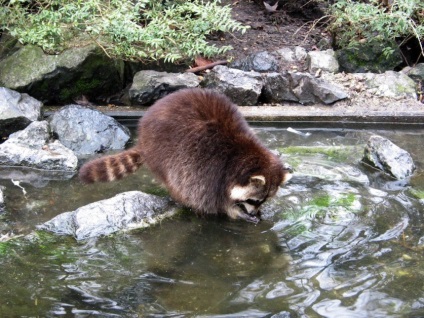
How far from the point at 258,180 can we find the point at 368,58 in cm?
424

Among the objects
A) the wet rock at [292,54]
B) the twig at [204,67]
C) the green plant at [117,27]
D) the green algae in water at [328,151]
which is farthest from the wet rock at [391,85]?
the twig at [204,67]

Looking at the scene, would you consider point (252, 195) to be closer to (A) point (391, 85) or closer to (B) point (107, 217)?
(B) point (107, 217)

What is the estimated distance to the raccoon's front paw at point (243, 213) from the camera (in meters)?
4.64

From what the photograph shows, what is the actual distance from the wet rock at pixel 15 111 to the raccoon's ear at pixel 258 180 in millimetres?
2902

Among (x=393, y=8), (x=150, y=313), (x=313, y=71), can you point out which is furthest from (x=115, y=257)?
(x=393, y=8)

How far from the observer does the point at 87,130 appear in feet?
20.5

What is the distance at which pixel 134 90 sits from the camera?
694cm

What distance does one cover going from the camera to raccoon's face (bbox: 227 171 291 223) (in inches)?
176

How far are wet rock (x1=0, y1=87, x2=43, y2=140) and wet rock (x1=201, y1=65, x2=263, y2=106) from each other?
77.0 inches

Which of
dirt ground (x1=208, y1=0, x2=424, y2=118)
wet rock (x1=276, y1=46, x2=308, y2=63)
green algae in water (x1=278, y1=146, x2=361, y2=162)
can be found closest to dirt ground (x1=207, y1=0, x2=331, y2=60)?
dirt ground (x1=208, y1=0, x2=424, y2=118)

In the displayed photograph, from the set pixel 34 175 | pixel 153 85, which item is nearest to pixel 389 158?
pixel 153 85

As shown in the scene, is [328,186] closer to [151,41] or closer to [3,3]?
[151,41]

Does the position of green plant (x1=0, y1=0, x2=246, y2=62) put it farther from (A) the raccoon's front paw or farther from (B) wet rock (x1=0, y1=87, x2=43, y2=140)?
(A) the raccoon's front paw

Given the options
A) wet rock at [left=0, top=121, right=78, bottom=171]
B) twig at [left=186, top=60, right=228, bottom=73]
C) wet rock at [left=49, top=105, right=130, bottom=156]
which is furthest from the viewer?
twig at [left=186, top=60, right=228, bottom=73]
